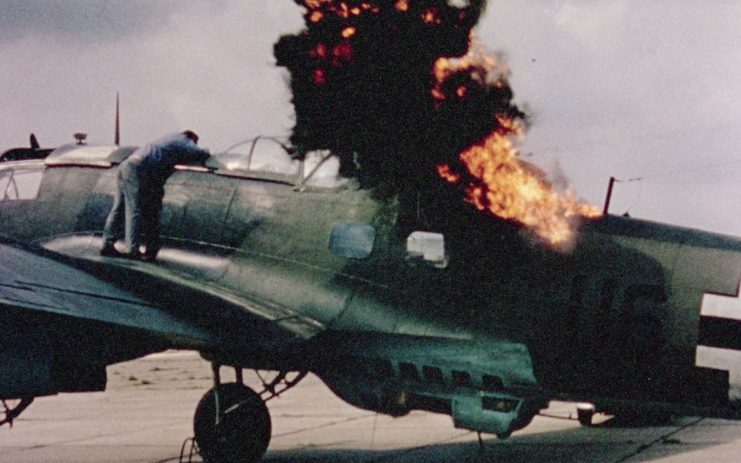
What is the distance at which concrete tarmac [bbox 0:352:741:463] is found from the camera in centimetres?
1203

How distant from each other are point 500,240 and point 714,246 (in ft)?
6.17

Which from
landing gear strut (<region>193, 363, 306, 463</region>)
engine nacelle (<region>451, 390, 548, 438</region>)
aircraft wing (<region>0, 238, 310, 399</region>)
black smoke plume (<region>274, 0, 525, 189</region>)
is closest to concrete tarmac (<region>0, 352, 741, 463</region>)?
A: landing gear strut (<region>193, 363, 306, 463</region>)

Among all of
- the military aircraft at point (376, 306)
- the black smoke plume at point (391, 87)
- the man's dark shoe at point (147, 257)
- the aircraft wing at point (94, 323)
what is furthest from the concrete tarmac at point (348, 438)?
the black smoke plume at point (391, 87)

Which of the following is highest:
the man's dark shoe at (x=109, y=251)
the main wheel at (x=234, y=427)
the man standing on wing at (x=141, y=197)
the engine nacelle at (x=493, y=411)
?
the man standing on wing at (x=141, y=197)

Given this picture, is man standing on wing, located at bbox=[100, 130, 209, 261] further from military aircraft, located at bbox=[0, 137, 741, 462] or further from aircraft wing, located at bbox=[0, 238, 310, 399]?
aircraft wing, located at bbox=[0, 238, 310, 399]

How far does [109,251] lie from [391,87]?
3773 mm

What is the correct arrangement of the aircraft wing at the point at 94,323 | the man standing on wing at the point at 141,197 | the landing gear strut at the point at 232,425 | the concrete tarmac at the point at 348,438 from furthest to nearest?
1. the concrete tarmac at the point at 348,438
2. the man standing on wing at the point at 141,197
3. the landing gear strut at the point at 232,425
4. the aircraft wing at the point at 94,323

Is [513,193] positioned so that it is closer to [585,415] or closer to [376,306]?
[376,306]

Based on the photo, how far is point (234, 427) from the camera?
11133 millimetres

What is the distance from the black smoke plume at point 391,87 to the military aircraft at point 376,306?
0.41 metres

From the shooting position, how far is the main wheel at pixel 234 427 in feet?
36.3

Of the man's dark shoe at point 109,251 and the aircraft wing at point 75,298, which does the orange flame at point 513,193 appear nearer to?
the aircraft wing at point 75,298

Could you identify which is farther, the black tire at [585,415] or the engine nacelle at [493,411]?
the black tire at [585,415]

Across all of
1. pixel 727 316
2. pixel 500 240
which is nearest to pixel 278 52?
pixel 500 240
